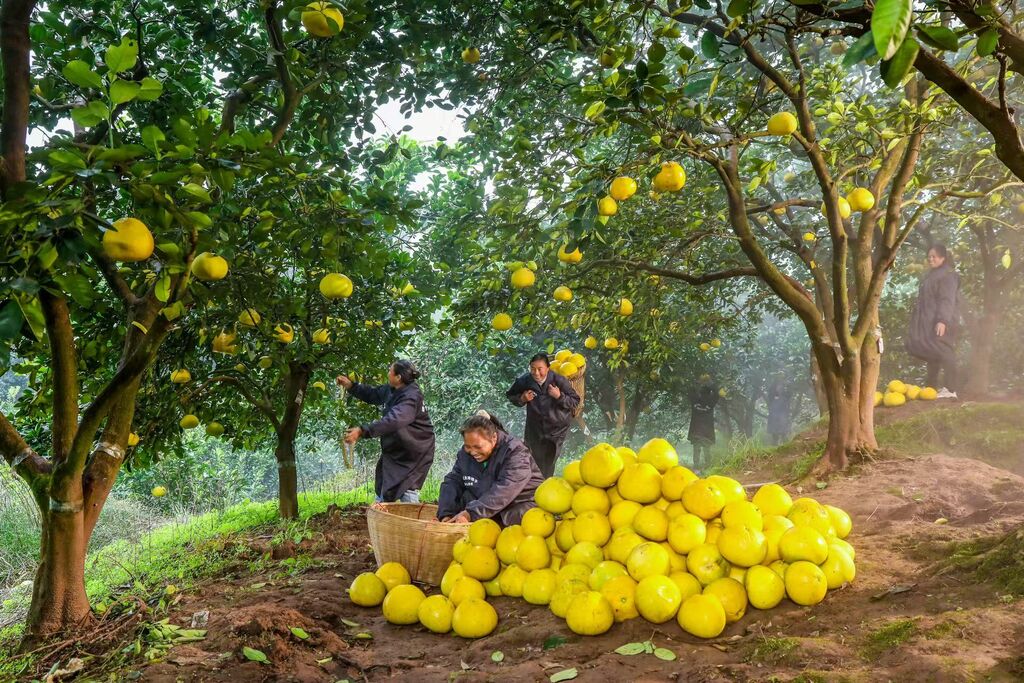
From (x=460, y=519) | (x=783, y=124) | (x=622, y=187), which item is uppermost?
(x=783, y=124)

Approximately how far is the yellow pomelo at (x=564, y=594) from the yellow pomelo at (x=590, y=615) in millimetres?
103

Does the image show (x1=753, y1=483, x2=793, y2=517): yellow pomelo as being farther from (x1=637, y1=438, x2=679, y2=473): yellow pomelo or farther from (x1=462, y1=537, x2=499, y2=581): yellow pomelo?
(x1=462, y1=537, x2=499, y2=581): yellow pomelo

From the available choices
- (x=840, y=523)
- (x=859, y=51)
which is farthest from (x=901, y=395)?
(x=859, y=51)

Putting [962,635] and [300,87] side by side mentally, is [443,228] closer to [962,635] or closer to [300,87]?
[300,87]

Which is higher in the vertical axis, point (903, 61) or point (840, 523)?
point (903, 61)

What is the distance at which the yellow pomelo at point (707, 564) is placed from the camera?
9.34ft

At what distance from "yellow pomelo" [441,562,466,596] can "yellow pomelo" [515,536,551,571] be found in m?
0.35

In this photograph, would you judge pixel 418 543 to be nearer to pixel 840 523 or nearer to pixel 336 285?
pixel 336 285

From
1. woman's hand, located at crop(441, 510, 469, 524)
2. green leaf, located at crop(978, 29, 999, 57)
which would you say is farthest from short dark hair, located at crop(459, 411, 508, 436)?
green leaf, located at crop(978, 29, 999, 57)

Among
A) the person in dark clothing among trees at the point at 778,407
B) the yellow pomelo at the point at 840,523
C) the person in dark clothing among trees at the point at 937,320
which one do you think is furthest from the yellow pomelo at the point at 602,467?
the person in dark clothing among trees at the point at 778,407

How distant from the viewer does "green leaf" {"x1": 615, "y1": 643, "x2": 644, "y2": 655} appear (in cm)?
256

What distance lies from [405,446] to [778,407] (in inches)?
661

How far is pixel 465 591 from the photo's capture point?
330 centimetres

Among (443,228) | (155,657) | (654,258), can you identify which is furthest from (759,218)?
(155,657)
